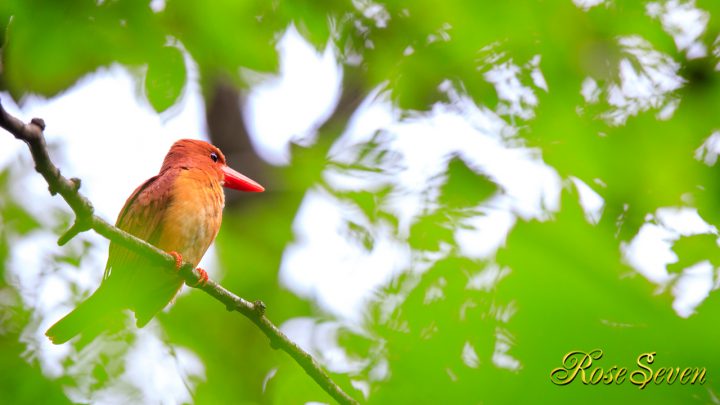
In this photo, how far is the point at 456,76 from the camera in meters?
2.65

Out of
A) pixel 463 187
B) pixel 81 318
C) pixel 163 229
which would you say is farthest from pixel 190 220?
pixel 463 187

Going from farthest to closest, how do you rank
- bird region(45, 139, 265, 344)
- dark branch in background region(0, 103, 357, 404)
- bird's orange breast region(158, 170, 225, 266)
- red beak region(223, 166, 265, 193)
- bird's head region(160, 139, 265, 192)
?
red beak region(223, 166, 265, 193) < bird's head region(160, 139, 265, 192) < bird's orange breast region(158, 170, 225, 266) < bird region(45, 139, 265, 344) < dark branch in background region(0, 103, 357, 404)

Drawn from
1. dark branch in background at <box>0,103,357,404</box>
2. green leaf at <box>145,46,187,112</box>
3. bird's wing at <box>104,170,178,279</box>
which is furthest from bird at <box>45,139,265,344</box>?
green leaf at <box>145,46,187,112</box>

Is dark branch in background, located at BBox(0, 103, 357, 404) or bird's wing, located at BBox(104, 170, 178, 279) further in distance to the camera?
bird's wing, located at BBox(104, 170, 178, 279)

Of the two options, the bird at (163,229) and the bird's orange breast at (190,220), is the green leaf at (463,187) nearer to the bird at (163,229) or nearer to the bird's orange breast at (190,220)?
the bird at (163,229)

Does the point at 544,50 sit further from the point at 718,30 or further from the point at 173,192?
the point at 173,192

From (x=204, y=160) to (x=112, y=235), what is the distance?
2156 mm

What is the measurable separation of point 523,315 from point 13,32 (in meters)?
1.45

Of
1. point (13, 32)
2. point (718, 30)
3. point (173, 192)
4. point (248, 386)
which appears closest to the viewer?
point (13, 32)

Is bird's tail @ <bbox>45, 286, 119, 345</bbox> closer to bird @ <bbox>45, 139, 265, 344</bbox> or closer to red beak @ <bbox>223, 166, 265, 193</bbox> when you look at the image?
bird @ <bbox>45, 139, 265, 344</bbox>

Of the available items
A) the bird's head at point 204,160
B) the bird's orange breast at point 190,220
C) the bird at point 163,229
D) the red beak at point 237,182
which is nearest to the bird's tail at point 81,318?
the bird at point 163,229

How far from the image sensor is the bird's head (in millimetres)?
4336

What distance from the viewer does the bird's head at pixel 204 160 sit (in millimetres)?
4336

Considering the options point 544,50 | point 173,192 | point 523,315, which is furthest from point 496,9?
point 173,192
